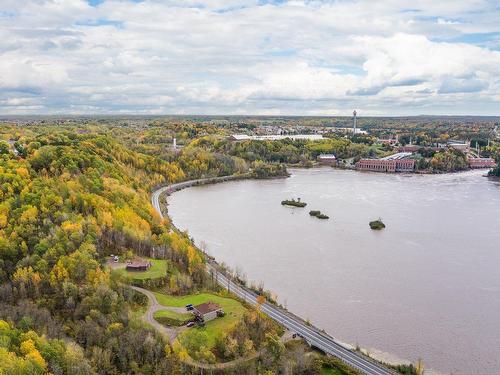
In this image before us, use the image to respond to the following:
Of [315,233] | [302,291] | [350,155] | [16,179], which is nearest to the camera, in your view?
[302,291]

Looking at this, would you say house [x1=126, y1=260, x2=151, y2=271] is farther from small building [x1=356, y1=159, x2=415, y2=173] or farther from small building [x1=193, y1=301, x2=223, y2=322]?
small building [x1=356, y1=159, x2=415, y2=173]

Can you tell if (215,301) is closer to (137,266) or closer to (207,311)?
(207,311)

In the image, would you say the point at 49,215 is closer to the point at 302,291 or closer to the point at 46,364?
the point at 46,364

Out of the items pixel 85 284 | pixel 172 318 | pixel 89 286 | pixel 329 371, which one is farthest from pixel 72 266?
pixel 329 371

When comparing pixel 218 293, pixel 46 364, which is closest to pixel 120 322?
pixel 46 364

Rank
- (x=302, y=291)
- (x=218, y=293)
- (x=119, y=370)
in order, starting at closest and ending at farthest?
(x=119, y=370)
(x=218, y=293)
(x=302, y=291)
